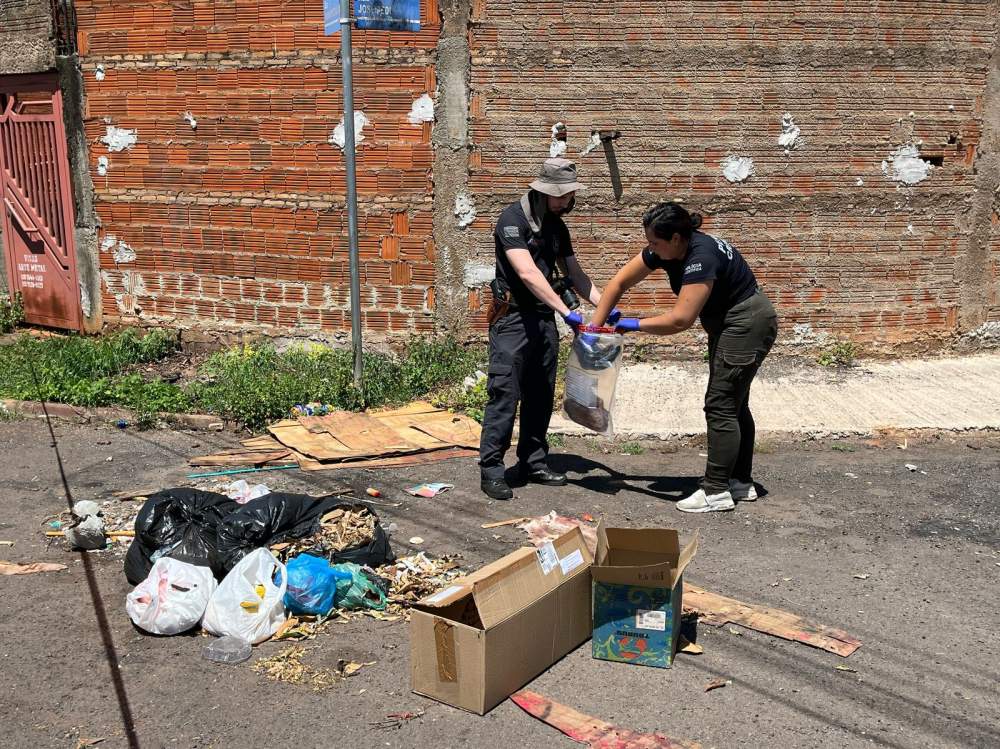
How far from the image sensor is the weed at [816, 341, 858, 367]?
8.21 metres

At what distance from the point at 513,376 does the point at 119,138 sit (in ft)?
18.1

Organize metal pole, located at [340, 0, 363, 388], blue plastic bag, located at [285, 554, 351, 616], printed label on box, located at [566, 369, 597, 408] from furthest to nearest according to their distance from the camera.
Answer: metal pole, located at [340, 0, 363, 388], printed label on box, located at [566, 369, 597, 408], blue plastic bag, located at [285, 554, 351, 616]

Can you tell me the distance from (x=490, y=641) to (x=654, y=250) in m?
2.69

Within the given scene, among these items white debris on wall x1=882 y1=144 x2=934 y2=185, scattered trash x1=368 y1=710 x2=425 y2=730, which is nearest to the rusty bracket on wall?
white debris on wall x1=882 y1=144 x2=934 y2=185

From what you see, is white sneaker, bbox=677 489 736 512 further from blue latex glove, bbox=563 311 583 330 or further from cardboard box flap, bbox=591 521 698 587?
cardboard box flap, bbox=591 521 698 587

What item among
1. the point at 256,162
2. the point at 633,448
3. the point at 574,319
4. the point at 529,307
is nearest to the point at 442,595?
the point at 574,319

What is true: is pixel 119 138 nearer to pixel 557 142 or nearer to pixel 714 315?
pixel 557 142

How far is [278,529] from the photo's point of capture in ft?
15.5

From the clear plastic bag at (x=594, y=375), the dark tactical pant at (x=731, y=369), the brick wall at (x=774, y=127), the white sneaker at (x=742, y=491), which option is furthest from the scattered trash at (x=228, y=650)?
the brick wall at (x=774, y=127)

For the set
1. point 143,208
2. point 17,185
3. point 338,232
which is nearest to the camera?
point 338,232

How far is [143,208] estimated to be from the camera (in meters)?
9.09

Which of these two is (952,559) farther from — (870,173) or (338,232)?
(338,232)

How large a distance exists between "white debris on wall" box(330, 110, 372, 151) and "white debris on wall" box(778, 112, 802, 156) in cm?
361

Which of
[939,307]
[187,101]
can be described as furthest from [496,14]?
[939,307]
